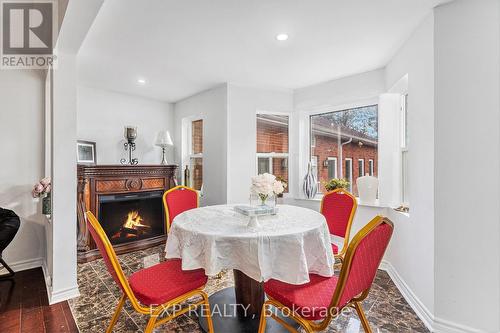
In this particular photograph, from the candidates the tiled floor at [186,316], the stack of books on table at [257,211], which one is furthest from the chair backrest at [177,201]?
the stack of books on table at [257,211]

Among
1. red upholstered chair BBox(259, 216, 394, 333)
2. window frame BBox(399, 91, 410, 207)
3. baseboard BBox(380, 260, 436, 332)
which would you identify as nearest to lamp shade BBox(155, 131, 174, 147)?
red upholstered chair BBox(259, 216, 394, 333)

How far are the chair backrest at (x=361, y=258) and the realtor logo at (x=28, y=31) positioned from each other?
262cm

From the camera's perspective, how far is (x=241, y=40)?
2.49 metres

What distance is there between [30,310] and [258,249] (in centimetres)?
216

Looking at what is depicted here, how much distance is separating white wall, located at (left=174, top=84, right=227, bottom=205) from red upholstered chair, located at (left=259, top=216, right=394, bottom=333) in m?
2.32

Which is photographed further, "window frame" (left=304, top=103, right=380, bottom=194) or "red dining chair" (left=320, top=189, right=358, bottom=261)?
"window frame" (left=304, top=103, right=380, bottom=194)

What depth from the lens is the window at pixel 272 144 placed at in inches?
165

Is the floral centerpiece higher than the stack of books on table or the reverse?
higher

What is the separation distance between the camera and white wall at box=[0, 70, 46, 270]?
9.60 ft

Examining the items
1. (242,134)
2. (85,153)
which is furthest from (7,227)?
(242,134)

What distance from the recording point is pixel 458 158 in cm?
186

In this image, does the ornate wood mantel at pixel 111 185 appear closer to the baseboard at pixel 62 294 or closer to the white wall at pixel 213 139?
the white wall at pixel 213 139

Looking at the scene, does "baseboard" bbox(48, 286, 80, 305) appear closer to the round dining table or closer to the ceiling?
the round dining table

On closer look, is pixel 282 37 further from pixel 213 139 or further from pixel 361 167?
pixel 361 167
